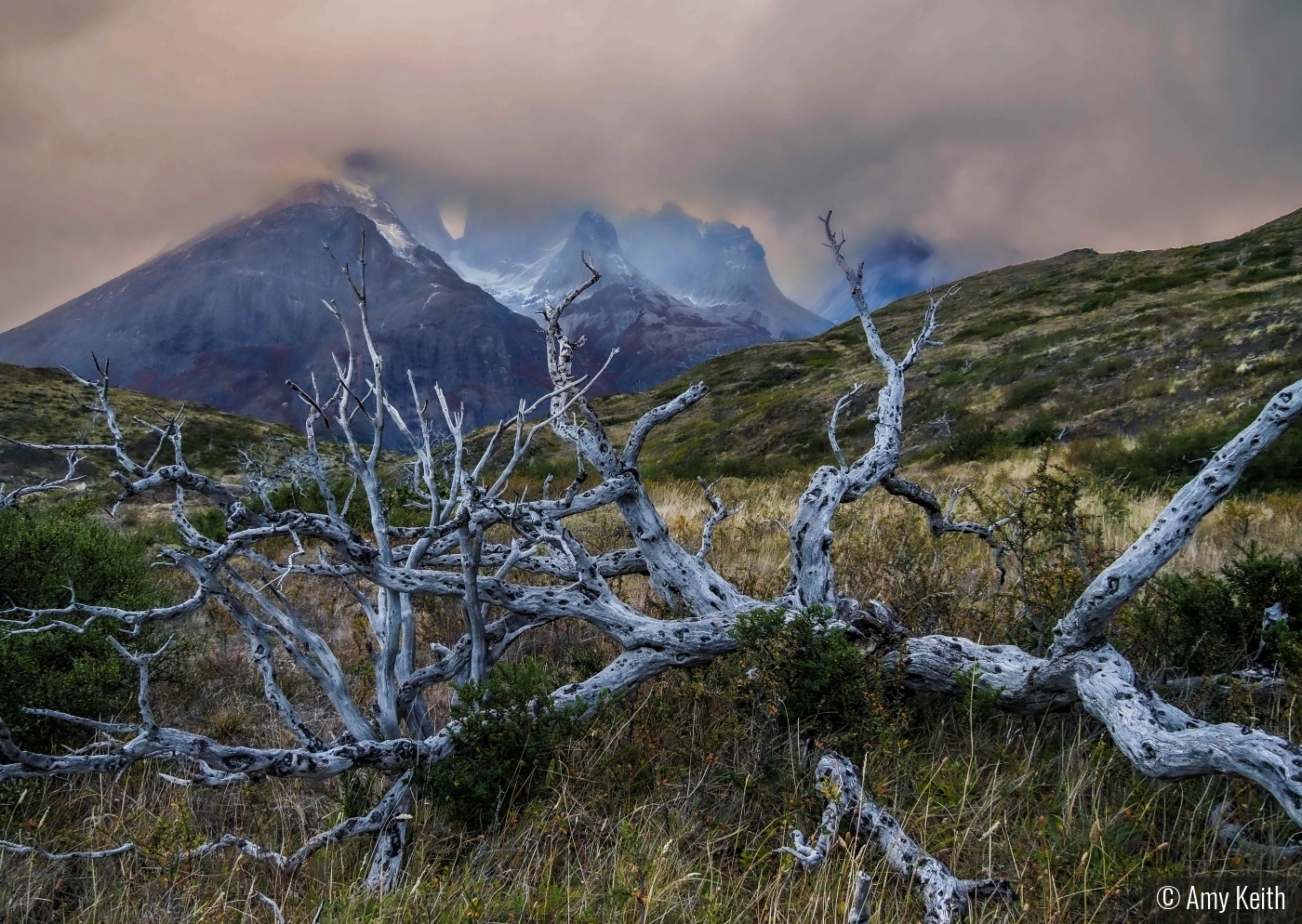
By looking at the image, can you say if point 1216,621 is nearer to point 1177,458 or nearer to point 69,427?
point 1177,458

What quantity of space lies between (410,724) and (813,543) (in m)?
2.62

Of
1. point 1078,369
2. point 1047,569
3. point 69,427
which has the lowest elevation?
point 1047,569

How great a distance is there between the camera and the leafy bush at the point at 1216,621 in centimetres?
385

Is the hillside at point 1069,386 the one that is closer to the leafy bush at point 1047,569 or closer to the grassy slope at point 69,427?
the grassy slope at point 69,427

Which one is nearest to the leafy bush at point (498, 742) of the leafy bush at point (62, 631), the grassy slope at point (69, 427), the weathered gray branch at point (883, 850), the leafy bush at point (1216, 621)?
the weathered gray branch at point (883, 850)

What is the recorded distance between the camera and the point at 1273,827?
2.50 meters

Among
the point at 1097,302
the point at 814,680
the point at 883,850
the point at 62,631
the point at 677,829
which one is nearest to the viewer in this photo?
the point at 883,850

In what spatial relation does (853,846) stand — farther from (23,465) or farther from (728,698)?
(23,465)

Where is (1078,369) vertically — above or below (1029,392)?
above

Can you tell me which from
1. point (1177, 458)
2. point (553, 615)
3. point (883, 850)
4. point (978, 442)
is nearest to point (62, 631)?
point (553, 615)

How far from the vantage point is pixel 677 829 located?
2.73 metres

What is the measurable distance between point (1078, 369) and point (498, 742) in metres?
22.2

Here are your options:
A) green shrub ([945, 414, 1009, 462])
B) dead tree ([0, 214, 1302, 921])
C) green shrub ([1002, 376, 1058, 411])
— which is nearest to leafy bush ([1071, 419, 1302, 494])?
green shrub ([945, 414, 1009, 462])

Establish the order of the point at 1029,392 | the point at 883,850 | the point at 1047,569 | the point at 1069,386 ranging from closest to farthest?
the point at 883,850, the point at 1047,569, the point at 1069,386, the point at 1029,392
